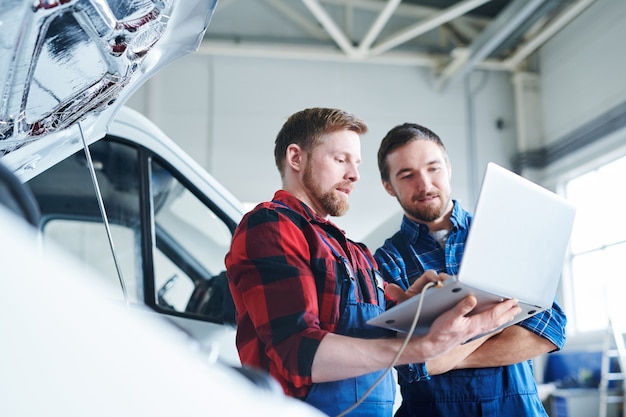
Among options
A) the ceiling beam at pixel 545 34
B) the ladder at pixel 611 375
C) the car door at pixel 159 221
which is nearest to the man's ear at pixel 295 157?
the car door at pixel 159 221

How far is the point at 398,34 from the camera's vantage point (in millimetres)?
8836

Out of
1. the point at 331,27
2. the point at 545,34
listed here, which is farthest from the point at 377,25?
the point at 545,34

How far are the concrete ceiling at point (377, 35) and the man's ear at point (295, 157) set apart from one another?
22.2 ft

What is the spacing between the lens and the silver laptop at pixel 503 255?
1.43 metres

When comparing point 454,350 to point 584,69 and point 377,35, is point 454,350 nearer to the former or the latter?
point 584,69

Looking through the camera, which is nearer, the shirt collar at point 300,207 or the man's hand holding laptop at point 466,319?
the man's hand holding laptop at point 466,319

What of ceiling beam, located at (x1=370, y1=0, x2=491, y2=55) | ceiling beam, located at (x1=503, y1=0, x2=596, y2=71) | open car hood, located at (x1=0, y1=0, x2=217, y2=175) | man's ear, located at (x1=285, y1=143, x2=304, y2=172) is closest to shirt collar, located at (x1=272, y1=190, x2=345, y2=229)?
man's ear, located at (x1=285, y1=143, x2=304, y2=172)

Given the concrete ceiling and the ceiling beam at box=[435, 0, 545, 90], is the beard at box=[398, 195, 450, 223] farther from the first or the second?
the concrete ceiling

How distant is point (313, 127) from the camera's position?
6.40 feet

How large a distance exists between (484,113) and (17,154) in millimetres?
8905

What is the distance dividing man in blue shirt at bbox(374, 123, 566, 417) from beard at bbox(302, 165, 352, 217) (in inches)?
14.8

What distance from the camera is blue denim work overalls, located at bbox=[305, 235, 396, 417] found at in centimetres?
151

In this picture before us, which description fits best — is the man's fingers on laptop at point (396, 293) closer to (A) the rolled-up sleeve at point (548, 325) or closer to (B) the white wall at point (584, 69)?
(A) the rolled-up sleeve at point (548, 325)

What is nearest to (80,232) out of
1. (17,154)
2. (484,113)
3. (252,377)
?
(484,113)
